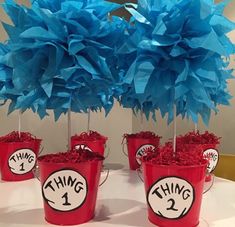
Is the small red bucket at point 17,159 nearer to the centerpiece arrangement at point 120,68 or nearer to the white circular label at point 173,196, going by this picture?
the centerpiece arrangement at point 120,68

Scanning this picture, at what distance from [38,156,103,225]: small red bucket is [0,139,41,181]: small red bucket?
1.30 ft

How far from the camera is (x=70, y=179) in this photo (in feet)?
2.23

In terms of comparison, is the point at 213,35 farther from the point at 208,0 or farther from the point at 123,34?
the point at 123,34

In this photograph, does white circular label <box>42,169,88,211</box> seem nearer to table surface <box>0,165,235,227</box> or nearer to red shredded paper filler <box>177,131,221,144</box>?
table surface <box>0,165,235,227</box>

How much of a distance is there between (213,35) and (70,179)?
1.28ft

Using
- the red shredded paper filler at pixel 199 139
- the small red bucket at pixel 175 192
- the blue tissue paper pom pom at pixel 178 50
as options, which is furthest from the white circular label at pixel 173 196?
the red shredded paper filler at pixel 199 139

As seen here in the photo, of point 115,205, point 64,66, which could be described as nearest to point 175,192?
point 115,205

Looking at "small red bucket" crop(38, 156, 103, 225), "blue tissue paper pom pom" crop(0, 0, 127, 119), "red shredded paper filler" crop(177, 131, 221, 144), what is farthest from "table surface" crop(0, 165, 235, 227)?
"blue tissue paper pom pom" crop(0, 0, 127, 119)

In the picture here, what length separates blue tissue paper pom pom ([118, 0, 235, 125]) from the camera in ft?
1.94

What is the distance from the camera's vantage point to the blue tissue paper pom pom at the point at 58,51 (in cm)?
62

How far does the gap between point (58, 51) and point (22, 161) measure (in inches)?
23.0

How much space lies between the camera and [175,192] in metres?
0.65

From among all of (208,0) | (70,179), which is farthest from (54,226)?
(208,0)

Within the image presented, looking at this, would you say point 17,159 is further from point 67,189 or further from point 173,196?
point 173,196
